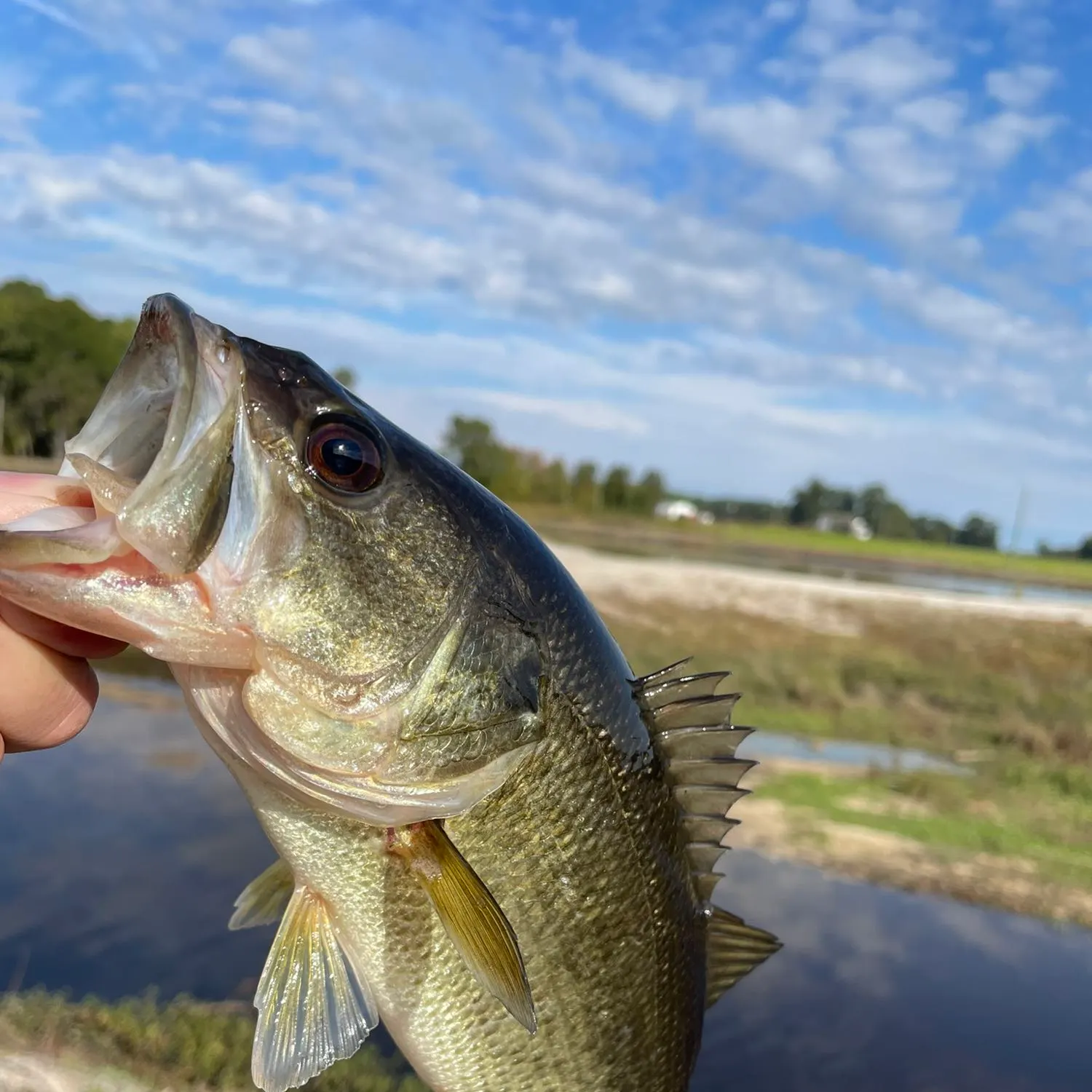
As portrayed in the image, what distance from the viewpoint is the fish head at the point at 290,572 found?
137 cm

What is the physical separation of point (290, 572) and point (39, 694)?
47 cm

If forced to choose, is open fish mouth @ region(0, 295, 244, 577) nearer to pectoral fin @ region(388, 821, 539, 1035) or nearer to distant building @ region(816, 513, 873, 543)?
pectoral fin @ region(388, 821, 539, 1035)


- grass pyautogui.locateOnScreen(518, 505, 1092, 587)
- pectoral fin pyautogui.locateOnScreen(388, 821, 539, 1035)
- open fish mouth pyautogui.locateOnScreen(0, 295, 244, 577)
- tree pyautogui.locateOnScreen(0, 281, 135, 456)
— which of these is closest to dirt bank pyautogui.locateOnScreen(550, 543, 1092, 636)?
grass pyautogui.locateOnScreen(518, 505, 1092, 587)

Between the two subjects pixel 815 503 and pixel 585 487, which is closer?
pixel 585 487

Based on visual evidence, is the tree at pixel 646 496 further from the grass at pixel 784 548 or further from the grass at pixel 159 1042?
the grass at pixel 159 1042

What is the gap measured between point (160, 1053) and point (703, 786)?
12.8ft

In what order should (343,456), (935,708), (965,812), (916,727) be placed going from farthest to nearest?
(935,708) < (916,727) < (965,812) < (343,456)

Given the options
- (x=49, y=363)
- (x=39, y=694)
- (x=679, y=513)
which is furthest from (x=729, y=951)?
(x=679, y=513)

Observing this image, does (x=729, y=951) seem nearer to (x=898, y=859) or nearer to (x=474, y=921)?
(x=474, y=921)

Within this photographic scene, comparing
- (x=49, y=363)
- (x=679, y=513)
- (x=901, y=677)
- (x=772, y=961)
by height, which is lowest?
(x=772, y=961)

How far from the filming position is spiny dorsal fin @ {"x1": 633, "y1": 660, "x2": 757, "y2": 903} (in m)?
2.06

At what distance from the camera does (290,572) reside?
1515 mm

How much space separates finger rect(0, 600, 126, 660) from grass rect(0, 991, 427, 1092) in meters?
3.71

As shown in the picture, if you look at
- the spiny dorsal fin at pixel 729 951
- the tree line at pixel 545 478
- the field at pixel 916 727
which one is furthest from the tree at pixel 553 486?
the spiny dorsal fin at pixel 729 951
